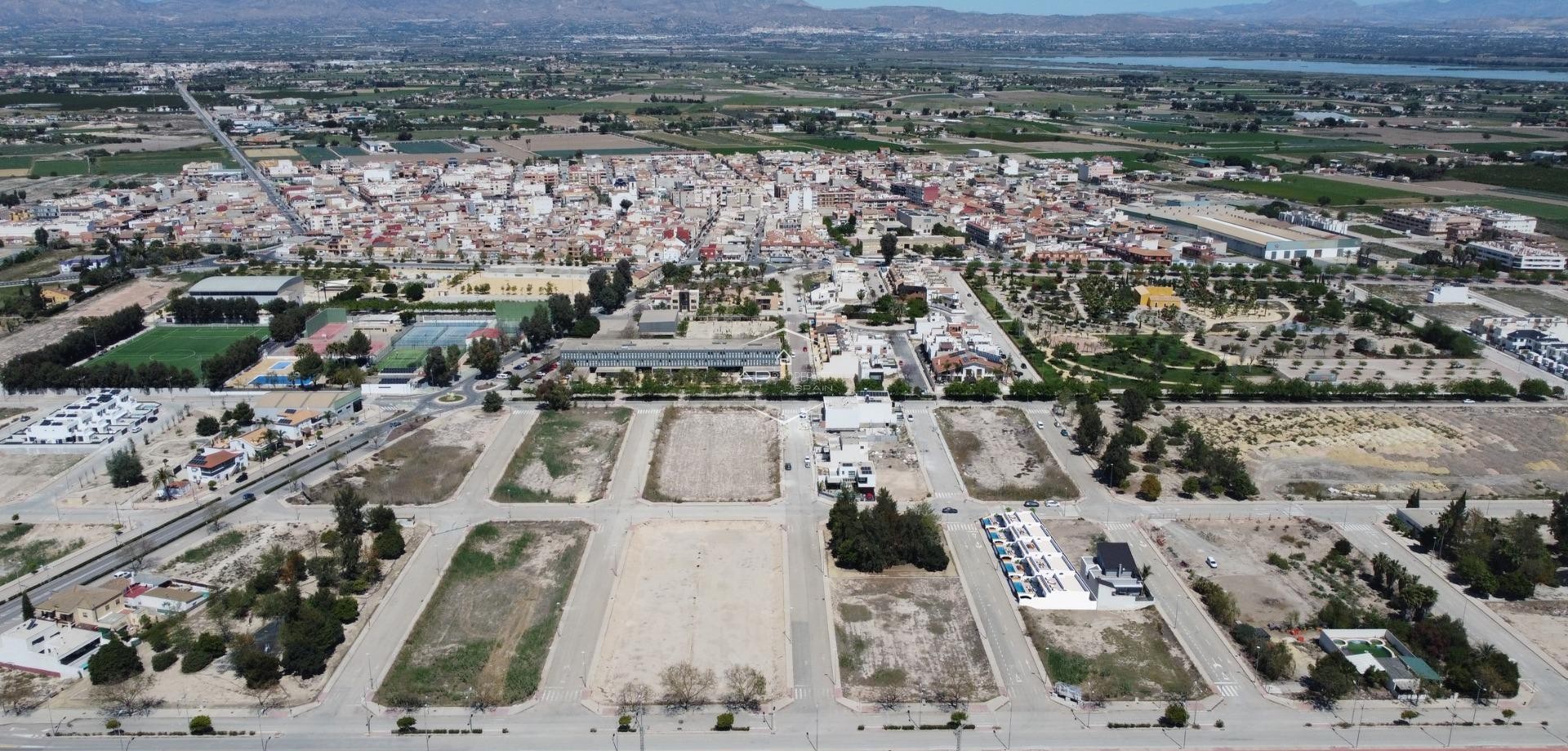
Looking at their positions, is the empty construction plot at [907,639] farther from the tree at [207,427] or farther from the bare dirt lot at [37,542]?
the tree at [207,427]

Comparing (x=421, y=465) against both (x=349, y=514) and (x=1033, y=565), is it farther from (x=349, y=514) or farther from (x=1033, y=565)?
(x=1033, y=565)

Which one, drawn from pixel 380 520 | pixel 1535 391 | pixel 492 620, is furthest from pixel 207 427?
pixel 1535 391

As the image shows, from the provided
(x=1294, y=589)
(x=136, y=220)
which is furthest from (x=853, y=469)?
(x=136, y=220)

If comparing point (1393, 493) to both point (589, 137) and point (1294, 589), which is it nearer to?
point (1294, 589)

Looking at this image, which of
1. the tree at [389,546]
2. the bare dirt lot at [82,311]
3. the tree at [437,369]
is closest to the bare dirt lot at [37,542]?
the tree at [389,546]

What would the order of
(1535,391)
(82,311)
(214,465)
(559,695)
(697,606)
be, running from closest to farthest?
(559,695) < (697,606) < (214,465) < (1535,391) < (82,311)

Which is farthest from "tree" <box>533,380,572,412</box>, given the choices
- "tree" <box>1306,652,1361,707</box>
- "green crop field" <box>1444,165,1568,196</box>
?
"green crop field" <box>1444,165,1568,196</box>

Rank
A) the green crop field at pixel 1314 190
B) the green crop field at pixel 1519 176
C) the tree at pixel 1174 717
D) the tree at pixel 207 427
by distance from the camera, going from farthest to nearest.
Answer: the green crop field at pixel 1519 176, the green crop field at pixel 1314 190, the tree at pixel 207 427, the tree at pixel 1174 717

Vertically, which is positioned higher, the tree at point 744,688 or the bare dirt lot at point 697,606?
the bare dirt lot at point 697,606
